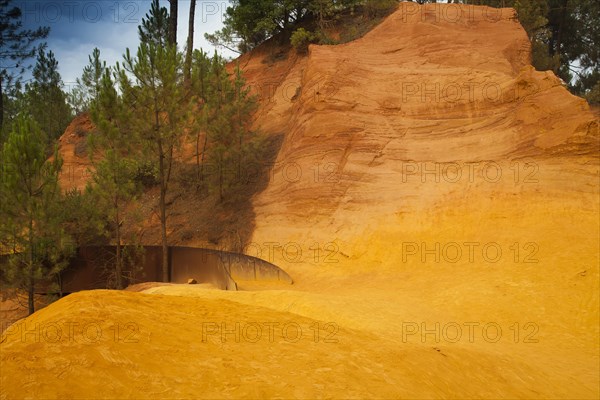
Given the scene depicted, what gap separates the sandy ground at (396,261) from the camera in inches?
173

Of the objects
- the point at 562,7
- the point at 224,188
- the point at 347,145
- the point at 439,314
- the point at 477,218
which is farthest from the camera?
the point at 562,7

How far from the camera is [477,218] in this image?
13.4 metres

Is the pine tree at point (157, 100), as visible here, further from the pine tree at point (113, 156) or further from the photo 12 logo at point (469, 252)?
the photo 12 logo at point (469, 252)

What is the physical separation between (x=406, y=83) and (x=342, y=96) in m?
2.46

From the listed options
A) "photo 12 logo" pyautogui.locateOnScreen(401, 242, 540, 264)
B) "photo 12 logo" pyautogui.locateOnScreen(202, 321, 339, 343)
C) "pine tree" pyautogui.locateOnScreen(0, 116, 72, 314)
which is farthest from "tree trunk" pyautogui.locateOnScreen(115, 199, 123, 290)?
"photo 12 logo" pyautogui.locateOnScreen(202, 321, 339, 343)

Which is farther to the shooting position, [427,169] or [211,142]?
[211,142]

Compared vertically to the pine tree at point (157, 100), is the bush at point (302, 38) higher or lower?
higher

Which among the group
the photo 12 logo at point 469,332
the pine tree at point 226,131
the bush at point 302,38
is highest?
the bush at point 302,38

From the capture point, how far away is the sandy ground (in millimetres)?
4383

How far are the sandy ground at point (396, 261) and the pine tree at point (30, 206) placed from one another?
256 inches

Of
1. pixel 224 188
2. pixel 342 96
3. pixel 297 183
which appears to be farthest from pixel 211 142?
pixel 342 96

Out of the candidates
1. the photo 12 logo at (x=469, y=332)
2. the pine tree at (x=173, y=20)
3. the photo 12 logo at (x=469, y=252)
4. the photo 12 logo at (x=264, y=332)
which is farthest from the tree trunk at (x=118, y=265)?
the pine tree at (x=173, y=20)

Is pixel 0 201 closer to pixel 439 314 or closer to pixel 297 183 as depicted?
pixel 297 183

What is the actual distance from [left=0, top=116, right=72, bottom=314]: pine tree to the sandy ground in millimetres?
6509
